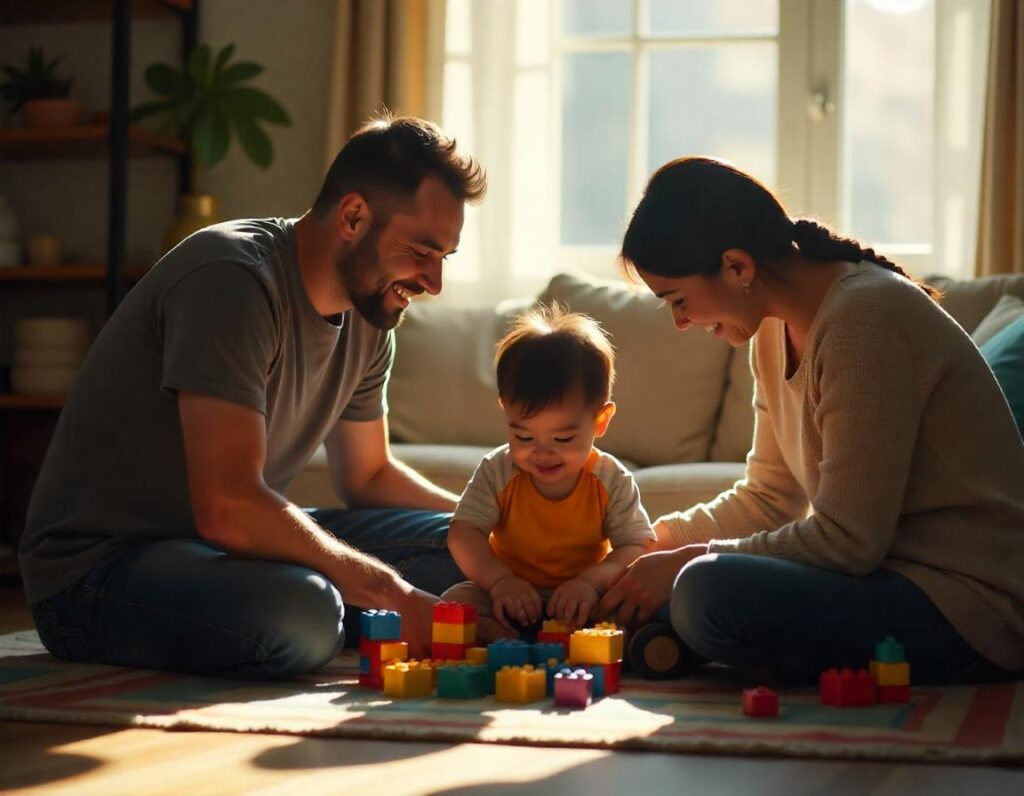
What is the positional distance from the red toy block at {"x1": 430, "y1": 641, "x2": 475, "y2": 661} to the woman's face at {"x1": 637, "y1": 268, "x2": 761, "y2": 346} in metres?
0.61

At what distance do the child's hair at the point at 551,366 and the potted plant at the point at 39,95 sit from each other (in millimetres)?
2656

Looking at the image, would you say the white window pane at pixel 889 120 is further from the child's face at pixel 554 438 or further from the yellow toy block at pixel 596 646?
the yellow toy block at pixel 596 646

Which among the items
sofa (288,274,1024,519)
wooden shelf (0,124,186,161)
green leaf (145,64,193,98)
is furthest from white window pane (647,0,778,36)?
wooden shelf (0,124,186,161)

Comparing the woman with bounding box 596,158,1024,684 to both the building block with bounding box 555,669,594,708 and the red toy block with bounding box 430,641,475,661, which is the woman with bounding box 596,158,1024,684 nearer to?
the building block with bounding box 555,669,594,708

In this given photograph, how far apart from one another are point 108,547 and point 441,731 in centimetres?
83

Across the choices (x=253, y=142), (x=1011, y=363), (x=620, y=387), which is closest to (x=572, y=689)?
(x=1011, y=363)

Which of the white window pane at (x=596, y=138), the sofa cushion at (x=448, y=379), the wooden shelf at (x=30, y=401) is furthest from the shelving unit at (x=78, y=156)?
the white window pane at (x=596, y=138)

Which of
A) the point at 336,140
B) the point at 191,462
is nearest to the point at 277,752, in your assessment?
the point at 191,462

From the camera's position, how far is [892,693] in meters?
2.02

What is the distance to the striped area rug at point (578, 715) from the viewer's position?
1.73 m

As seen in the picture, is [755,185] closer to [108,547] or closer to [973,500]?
[973,500]

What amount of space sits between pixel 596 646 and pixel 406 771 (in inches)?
22.2

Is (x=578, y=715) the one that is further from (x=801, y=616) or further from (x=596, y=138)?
(x=596, y=138)

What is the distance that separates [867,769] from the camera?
1.62 metres
